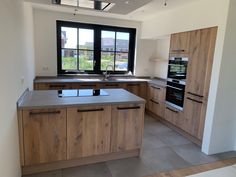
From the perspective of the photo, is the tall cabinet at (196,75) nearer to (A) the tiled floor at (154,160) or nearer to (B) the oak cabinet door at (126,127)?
(A) the tiled floor at (154,160)

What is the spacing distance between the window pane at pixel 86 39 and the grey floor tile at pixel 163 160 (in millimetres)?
3065

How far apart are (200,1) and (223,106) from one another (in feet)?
5.87

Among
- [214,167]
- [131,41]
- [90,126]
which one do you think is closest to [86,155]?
[90,126]

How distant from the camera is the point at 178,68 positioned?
3.51 metres

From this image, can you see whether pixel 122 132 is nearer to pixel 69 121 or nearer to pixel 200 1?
pixel 69 121

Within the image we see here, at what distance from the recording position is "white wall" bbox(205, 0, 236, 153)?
253cm

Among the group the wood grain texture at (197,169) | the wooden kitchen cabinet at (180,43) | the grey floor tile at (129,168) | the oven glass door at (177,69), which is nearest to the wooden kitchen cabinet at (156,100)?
the oven glass door at (177,69)

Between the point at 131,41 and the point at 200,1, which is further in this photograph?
the point at 131,41

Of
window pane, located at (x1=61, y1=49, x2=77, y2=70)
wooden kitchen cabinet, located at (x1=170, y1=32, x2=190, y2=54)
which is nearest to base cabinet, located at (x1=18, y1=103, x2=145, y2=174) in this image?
wooden kitchen cabinet, located at (x1=170, y1=32, x2=190, y2=54)

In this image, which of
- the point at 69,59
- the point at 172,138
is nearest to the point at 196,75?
the point at 172,138

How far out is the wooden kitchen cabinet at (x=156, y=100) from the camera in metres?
4.04

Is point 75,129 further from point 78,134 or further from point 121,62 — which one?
point 121,62

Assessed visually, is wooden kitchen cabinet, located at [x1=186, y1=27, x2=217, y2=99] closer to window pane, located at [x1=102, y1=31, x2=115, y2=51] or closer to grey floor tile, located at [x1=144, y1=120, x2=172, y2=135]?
grey floor tile, located at [x1=144, y1=120, x2=172, y2=135]

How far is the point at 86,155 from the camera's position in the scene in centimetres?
235
